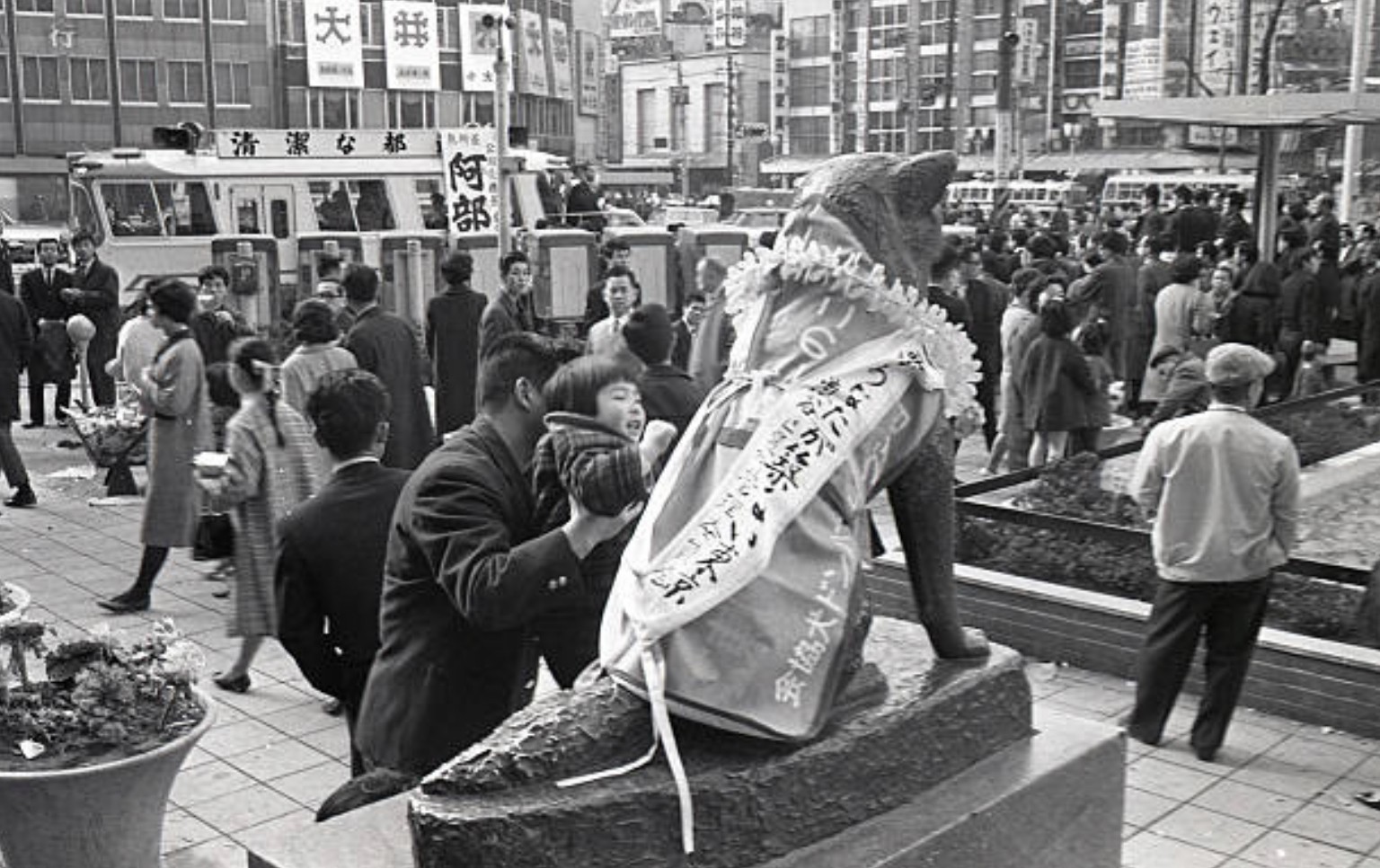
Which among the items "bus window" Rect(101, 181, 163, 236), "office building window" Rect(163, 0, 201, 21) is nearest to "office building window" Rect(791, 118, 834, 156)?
"office building window" Rect(163, 0, 201, 21)

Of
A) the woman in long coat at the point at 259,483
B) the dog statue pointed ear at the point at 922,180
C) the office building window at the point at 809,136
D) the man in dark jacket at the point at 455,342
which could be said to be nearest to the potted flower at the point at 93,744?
the woman in long coat at the point at 259,483

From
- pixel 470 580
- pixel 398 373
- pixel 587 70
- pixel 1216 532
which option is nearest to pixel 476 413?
pixel 470 580

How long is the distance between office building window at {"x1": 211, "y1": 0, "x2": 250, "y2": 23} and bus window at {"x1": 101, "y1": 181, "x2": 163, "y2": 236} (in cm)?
2732

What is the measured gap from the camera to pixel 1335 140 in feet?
116

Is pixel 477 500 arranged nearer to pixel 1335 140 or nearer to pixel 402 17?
pixel 1335 140

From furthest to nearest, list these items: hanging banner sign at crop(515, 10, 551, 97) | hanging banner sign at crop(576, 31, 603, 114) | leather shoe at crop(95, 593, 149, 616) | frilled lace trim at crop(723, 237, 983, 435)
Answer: hanging banner sign at crop(576, 31, 603, 114) → hanging banner sign at crop(515, 10, 551, 97) → leather shoe at crop(95, 593, 149, 616) → frilled lace trim at crop(723, 237, 983, 435)

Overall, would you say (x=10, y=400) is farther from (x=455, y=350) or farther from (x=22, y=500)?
(x=455, y=350)

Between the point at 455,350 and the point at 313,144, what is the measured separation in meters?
8.36

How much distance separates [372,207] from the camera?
17391 millimetres

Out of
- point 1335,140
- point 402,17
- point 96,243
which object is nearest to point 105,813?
point 96,243

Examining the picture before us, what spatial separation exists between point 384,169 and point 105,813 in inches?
555

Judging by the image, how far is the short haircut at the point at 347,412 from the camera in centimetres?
404

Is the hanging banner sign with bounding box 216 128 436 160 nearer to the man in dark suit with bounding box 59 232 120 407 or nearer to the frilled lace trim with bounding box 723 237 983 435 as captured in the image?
the man in dark suit with bounding box 59 232 120 407

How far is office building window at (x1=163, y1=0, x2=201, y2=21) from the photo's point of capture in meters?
40.3
